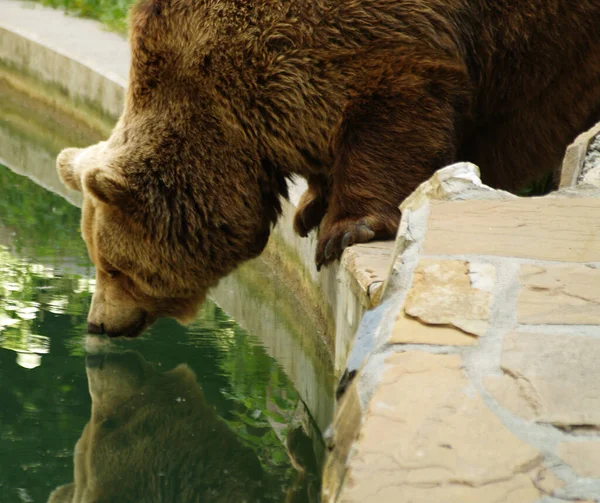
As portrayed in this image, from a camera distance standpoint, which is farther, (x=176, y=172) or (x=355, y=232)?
(x=176, y=172)

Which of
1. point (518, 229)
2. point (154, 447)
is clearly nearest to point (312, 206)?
point (154, 447)

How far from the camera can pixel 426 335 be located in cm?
243

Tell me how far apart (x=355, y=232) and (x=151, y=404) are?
128 cm

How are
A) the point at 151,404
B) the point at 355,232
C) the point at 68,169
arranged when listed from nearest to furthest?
the point at 355,232, the point at 151,404, the point at 68,169

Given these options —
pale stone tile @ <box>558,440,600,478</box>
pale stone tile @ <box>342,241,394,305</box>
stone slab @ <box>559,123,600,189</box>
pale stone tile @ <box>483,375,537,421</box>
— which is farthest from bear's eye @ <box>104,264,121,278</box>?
pale stone tile @ <box>558,440,600,478</box>

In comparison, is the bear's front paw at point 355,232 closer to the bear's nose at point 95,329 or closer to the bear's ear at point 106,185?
the bear's ear at point 106,185

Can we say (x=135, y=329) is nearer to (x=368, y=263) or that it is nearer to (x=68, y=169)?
(x=68, y=169)

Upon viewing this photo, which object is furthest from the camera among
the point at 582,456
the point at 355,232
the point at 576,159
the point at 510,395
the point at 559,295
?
the point at 355,232

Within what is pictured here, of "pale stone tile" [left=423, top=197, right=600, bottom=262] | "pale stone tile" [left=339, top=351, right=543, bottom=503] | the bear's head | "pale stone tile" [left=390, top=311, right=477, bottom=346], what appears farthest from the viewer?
the bear's head

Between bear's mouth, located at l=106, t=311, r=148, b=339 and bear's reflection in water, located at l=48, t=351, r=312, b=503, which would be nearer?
bear's reflection in water, located at l=48, t=351, r=312, b=503

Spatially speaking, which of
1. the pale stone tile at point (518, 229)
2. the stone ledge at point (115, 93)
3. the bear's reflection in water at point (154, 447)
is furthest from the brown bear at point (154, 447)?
the pale stone tile at point (518, 229)

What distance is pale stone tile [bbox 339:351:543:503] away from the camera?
1.93 m

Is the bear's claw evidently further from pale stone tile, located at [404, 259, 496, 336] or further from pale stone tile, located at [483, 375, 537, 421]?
pale stone tile, located at [483, 375, 537, 421]

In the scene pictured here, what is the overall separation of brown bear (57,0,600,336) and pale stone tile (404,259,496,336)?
155 cm
